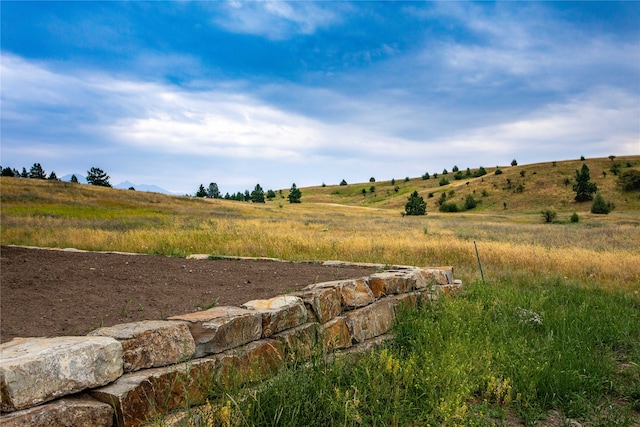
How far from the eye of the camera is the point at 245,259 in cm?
833

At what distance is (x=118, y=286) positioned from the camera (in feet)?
18.0

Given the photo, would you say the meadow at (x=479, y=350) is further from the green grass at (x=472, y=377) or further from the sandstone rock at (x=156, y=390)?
the sandstone rock at (x=156, y=390)

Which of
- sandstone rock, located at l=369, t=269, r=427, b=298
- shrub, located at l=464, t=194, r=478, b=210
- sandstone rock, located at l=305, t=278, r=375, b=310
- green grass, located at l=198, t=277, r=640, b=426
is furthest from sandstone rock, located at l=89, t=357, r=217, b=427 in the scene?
shrub, located at l=464, t=194, r=478, b=210

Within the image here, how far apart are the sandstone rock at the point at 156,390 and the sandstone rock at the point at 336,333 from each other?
1393 millimetres

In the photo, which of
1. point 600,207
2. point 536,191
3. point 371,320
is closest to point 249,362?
point 371,320

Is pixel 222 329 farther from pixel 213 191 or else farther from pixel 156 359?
pixel 213 191

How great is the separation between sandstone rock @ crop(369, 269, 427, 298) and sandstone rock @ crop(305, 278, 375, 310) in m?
0.22

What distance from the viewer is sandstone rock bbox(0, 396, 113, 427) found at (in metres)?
1.97

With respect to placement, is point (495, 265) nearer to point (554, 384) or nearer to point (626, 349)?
point (626, 349)

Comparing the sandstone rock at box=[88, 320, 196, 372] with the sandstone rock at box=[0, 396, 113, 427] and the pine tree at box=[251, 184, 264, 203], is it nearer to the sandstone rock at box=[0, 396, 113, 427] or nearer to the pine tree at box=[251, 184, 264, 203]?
the sandstone rock at box=[0, 396, 113, 427]

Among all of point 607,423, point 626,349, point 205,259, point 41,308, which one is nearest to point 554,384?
point 607,423

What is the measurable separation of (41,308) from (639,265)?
39.0 ft

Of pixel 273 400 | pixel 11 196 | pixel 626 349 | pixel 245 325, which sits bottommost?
pixel 626 349

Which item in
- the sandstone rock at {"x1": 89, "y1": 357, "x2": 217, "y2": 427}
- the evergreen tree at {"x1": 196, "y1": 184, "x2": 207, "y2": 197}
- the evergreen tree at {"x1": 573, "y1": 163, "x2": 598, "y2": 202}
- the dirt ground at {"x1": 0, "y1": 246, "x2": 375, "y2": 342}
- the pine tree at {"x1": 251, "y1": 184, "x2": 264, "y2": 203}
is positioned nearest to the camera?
the sandstone rock at {"x1": 89, "y1": 357, "x2": 217, "y2": 427}
